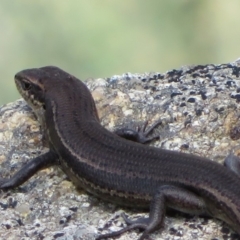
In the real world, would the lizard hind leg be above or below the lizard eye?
below

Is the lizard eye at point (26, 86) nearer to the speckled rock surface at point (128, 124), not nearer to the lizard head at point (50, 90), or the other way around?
the lizard head at point (50, 90)

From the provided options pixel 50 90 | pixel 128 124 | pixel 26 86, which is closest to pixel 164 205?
pixel 128 124

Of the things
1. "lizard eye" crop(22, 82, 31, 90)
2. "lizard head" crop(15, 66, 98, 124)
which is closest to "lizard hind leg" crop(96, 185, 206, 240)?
"lizard head" crop(15, 66, 98, 124)

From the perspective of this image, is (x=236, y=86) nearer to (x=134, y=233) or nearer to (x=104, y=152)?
(x=104, y=152)

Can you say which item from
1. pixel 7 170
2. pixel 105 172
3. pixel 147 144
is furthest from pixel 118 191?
pixel 7 170

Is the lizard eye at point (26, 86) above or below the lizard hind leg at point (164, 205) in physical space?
above

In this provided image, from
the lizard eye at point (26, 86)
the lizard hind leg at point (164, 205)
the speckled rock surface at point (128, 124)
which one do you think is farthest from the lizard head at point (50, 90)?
the lizard hind leg at point (164, 205)

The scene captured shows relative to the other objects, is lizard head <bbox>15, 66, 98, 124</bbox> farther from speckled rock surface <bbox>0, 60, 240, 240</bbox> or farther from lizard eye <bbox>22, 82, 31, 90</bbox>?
speckled rock surface <bbox>0, 60, 240, 240</bbox>

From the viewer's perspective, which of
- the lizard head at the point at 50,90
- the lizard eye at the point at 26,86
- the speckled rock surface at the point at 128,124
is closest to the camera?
the speckled rock surface at the point at 128,124
